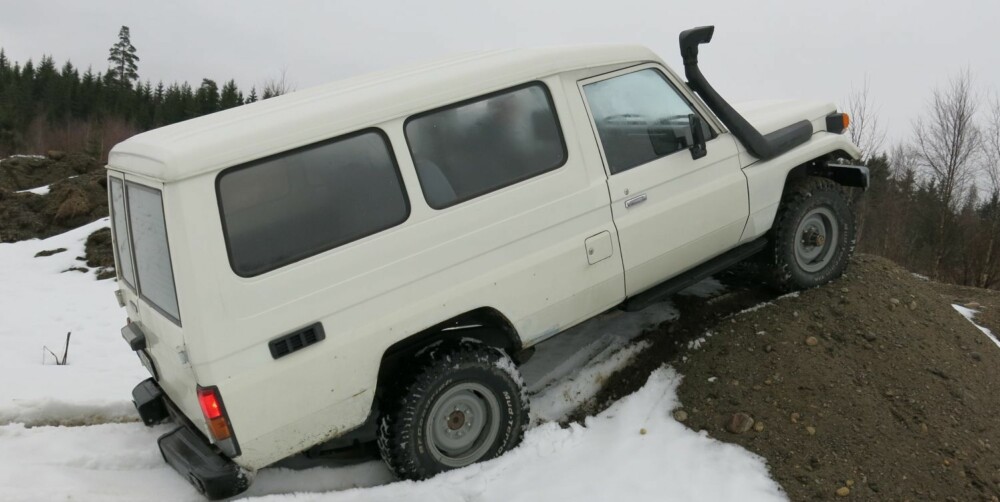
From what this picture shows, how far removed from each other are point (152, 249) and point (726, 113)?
366cm

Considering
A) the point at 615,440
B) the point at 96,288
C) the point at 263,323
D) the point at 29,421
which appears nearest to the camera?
the point at 263,323

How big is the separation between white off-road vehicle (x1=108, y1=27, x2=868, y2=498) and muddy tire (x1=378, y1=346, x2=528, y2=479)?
12 millimetres

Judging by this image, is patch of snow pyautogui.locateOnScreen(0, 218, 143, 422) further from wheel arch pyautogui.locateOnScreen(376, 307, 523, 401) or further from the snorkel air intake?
the snorkel air intake

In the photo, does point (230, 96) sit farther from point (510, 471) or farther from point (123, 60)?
point (510, 471)

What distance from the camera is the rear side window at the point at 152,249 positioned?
10.5 ft

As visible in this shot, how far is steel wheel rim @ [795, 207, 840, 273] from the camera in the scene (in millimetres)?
5262

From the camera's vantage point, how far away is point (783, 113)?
5.22m

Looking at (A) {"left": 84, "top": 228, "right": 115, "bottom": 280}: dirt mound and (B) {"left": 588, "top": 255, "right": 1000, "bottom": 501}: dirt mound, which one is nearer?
(B) {"left": 588, "top": 255, "right": 1000, "bottom": 501}: dirt mound

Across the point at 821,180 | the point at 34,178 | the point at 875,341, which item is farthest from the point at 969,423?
the point at 34,178

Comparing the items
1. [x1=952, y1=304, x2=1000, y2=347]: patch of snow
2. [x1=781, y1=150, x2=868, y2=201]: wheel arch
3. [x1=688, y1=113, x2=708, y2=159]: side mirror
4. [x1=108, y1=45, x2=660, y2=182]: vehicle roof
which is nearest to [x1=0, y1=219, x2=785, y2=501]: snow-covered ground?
[x1=781, y1=150, x2=868, y2=201]: wheel arch

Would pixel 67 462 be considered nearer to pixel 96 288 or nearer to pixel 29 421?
pixel 29 421

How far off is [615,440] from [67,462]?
324 cm

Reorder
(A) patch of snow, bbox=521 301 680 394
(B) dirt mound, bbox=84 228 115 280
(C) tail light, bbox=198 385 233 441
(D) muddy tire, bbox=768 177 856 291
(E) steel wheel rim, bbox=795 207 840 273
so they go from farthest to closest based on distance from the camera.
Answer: (B) dirt mound, bbox=84 228 115 280, (E) steel wheel rim, bbox=795 207 840 273, (D) muddy tire, bbox=768 177 856 291, (A) patch of snow, bbox=521 301 680 394, (C) tail light, bbox=198 385 233 441

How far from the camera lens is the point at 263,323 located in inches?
125
